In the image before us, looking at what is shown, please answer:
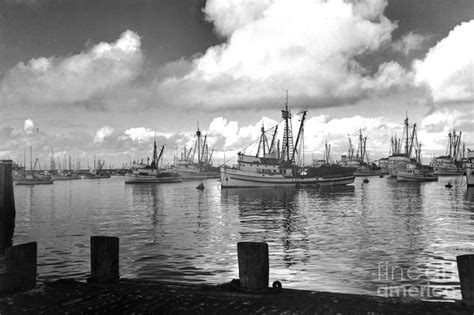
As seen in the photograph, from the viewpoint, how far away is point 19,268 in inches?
384

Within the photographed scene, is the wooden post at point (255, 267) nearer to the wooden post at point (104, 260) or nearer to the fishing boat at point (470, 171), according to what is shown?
the wooden post at point (104, 260)

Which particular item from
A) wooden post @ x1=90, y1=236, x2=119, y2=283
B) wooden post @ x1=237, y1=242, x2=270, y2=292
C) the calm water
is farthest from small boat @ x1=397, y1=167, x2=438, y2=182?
wooden post @ x1=90, y1=236, x2=119, y2=283

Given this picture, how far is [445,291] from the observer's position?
39.4 ft

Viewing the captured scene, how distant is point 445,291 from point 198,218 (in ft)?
78.6

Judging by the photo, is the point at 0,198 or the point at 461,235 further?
the point at 0,198

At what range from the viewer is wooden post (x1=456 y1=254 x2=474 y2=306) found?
310 inches

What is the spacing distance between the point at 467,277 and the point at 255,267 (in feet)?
13.4

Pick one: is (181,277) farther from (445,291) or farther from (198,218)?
(198,218)

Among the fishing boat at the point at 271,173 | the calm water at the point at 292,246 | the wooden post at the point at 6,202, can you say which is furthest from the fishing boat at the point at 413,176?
the wooden post at the point at 6,202

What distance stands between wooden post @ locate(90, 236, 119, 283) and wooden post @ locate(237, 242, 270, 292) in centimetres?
333

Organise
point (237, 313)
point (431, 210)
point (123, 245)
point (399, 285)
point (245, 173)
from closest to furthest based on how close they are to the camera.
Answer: point (237, 313)
point (399, 285)
point (123, 245)
point (431, 210)
point (245, 173)

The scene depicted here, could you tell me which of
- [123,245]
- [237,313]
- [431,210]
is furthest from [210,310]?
[431,210]

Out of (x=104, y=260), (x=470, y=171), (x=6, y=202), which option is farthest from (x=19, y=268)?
(x=470, y=171)

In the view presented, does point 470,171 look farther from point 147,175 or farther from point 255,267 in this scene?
point 147,175
